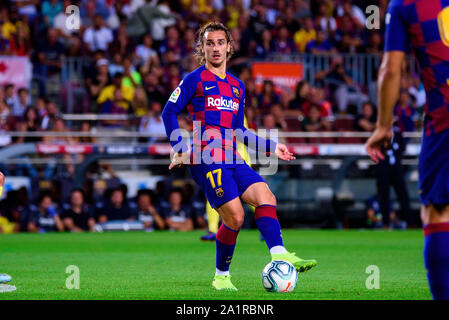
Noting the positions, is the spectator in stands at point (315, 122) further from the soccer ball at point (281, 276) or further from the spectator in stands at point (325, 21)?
the soccer ball at point (281, 276)

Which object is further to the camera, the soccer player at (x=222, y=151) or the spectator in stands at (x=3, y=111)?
the spectator in stands at (x=3, y=111)

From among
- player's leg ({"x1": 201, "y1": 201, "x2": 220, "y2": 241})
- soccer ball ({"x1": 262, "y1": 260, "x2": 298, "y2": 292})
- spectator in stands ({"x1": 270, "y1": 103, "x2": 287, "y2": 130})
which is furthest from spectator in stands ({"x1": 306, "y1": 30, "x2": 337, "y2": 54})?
soccer ball ({"x1": 262, "y1": 260, "x2": 298, "y2": 292})

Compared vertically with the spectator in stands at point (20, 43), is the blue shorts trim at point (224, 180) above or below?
below

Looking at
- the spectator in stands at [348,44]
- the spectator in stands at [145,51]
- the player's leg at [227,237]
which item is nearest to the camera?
the player's leg at [227,237]

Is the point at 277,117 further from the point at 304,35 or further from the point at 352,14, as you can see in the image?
the point at 352,14

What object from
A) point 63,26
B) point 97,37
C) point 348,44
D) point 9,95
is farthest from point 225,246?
point 348,44

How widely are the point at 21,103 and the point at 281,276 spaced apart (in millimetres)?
12522

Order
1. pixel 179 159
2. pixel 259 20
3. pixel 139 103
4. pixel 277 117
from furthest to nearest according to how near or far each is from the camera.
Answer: pixel 259 20 < pixel 139 103 < pixel 277 117 < pixel 179 159

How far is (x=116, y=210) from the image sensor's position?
16.5m

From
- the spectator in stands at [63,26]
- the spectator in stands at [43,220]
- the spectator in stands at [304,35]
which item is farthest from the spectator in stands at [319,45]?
the spectator in stands at [43,220]

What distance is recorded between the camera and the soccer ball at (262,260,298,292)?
22.3ft

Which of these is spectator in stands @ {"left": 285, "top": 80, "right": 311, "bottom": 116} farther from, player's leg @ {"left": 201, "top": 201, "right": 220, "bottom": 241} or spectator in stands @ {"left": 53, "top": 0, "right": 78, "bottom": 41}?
spectator in stands @ {"left": 53, "top": 0, "right": 78, "bottom": 41}

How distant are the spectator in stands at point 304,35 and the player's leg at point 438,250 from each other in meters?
17.1

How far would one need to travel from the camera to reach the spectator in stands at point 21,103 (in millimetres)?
18016
